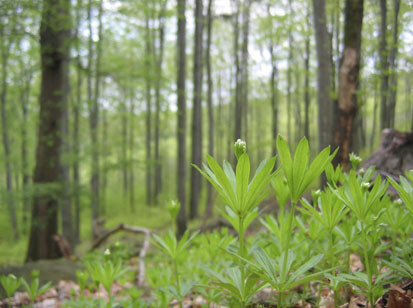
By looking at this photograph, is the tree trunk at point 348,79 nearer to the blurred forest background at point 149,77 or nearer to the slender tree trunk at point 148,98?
the blurred forest background at point 149,77

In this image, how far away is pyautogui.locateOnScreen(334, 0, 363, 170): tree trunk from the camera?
3445 mm

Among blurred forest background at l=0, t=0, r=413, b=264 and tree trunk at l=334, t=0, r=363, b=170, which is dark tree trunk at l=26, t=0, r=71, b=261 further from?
tree trunk at l=334, t=0, r=363, b=170

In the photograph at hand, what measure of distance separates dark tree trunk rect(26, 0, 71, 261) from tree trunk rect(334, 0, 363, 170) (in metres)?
4.78

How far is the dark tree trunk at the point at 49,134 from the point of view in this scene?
5457 mm

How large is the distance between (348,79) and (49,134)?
541 cm

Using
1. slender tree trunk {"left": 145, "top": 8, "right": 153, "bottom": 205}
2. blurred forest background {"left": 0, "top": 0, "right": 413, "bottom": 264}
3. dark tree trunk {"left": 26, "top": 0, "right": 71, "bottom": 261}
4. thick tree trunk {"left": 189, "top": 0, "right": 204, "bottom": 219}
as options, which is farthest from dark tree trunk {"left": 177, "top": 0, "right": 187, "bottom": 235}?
dark tree trunk {"left": 26, "top": 0, "right": 71, "bottom": 261}

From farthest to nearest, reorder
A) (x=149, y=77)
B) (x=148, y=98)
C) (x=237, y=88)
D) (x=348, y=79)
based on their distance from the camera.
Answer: (x=237, y=88)
(x=148, y=98)
(x=149, y=77)
(x=348, y=79)

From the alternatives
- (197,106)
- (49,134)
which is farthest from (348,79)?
(197,106)

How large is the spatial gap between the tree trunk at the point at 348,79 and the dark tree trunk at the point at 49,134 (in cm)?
478

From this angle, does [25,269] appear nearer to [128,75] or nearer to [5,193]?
[5,193]

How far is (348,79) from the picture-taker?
3580mm

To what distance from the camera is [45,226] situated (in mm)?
5562

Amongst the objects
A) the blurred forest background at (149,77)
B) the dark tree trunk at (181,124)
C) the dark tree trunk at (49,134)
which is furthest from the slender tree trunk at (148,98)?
the dark tree trunk at (49,134)

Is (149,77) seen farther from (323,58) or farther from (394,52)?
(394,52)
